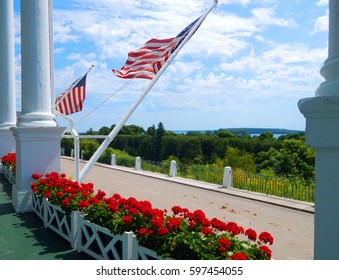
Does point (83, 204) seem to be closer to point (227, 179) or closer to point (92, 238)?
point (92, 238)

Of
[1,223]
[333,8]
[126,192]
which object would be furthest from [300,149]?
[333,8]

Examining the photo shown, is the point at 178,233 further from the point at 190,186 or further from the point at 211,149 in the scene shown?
the point at 211,149

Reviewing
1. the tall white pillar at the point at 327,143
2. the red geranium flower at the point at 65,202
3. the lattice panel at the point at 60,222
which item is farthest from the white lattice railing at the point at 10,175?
the tall white pillar at the point at 327,143

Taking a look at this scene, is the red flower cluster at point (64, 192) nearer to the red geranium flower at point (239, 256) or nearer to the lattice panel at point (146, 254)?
the lattice panel at point (146, 254)

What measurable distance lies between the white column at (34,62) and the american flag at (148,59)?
2.33 meters

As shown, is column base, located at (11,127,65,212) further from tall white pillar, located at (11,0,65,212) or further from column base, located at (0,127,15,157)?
column base, located at (0,127,15,157)

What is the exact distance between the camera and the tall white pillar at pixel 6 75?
13.2 m

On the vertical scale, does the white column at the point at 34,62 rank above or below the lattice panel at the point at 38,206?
above

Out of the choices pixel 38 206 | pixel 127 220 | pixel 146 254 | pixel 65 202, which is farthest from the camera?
pixel 38 206

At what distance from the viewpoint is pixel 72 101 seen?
982cm

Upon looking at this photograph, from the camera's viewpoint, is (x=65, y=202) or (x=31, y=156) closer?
(x=65, y=202)

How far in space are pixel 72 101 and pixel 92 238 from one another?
561cm

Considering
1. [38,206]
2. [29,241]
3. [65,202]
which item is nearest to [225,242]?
[65,202]

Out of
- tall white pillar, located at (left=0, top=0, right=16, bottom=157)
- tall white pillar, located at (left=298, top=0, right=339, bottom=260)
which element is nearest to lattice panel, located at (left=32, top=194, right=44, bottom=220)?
tall white pillar, located at (left=298, top=0, right=339, bottom=260)
